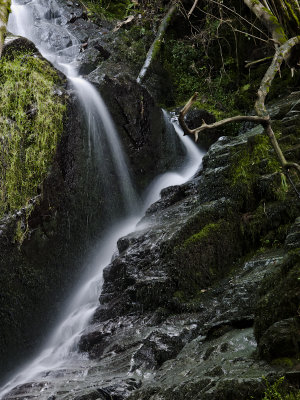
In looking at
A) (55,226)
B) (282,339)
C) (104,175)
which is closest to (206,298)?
(282,339)

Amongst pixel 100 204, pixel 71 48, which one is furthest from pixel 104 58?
pixel 100 204

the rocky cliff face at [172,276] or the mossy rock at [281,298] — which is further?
the rocky cliff face at [172,276]

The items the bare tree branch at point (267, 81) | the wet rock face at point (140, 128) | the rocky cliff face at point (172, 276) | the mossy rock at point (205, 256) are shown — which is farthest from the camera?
the wet rock face at point (140, 128)

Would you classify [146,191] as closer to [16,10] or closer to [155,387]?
[155,387]

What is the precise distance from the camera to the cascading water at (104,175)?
5.78 m

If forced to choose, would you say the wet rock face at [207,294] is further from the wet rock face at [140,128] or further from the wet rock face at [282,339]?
the wet rock face at [140,128]

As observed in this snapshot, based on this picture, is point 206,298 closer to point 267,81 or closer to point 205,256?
point 205,256

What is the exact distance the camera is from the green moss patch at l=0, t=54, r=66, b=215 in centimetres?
680

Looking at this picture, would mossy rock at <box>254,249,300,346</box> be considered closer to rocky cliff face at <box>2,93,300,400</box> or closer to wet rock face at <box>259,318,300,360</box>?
rocky cliff face at <box>2,93,300,400</box>

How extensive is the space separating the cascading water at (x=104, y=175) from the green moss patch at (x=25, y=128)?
115cm

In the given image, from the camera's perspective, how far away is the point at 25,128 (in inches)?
285

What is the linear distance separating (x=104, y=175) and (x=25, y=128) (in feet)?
7.36

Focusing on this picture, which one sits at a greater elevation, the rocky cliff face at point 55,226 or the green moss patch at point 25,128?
the green moss patch at point 25,128

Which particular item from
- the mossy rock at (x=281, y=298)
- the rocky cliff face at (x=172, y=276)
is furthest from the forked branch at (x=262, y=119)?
the mossy rock at (x=281, y=298)
